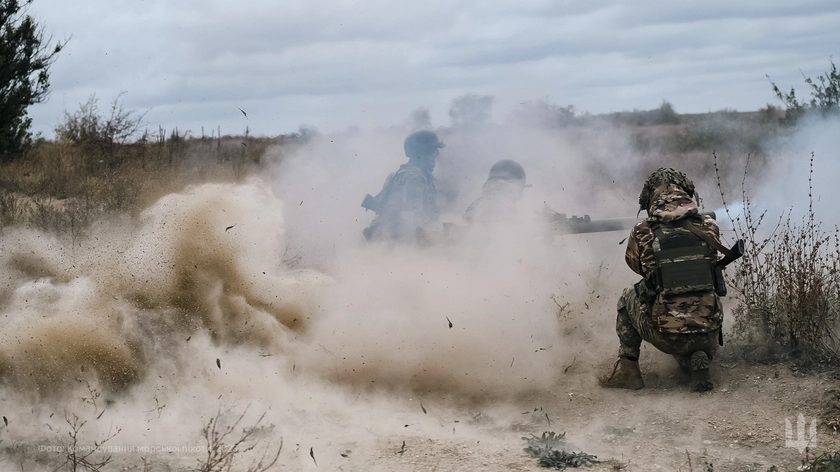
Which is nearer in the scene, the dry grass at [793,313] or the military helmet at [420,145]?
the dry grass at [793,313]

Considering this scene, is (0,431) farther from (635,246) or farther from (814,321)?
(814,321)

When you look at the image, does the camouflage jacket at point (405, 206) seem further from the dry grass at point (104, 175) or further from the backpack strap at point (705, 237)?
the backpack strap at point (705, 237)

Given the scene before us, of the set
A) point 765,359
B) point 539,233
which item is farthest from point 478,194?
point 765,359

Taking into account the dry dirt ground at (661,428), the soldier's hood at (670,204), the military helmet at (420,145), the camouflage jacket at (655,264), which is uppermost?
the military helmet at (420,145)

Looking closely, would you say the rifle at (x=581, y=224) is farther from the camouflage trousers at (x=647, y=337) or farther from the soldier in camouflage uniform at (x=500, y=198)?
the camouflage trousers at (x=647, y=337)

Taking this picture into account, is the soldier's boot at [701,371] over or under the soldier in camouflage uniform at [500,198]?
under

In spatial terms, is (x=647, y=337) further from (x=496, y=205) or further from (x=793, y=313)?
(x=496, y=205)

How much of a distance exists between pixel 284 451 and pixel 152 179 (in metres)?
9.98

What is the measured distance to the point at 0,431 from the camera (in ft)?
21.0

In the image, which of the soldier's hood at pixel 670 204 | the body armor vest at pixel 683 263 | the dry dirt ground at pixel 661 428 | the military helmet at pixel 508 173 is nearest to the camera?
the dry dirt ground at pixel 661 428

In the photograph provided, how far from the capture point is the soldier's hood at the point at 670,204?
6.88m

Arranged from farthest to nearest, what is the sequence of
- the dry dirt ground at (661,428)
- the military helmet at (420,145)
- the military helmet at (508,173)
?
1. the military helmet at (420,145)
2. the military helmet at (508,173)
3. the dry dirt ground at (661,428)

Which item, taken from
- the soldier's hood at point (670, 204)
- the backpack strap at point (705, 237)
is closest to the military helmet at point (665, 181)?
the soldier's hood at point (670, 204)

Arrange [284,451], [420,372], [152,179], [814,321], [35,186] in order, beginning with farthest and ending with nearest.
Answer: [35,186]
[152,179]
[420,372]
[814,321]
[284,451]
